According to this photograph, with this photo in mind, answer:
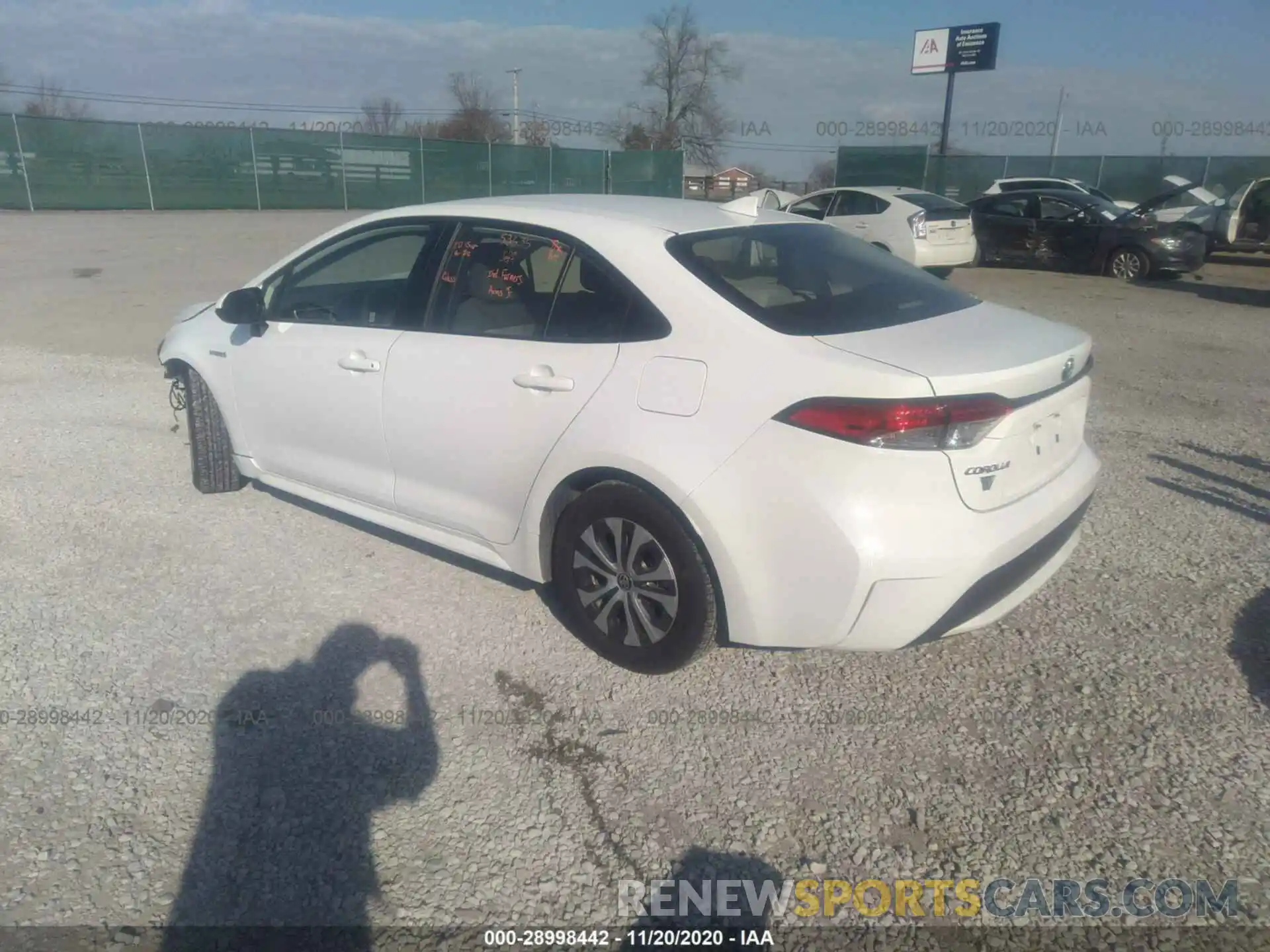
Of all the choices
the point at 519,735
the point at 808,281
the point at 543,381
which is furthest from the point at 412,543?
the point at 808,281

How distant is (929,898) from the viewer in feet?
7.88

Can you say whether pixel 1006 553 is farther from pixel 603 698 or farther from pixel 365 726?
pixel 365 726

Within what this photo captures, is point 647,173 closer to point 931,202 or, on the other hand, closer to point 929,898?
point 931,202

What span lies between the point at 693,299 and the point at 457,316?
43.0 inches

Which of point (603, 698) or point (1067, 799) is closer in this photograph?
point (1067, 799)

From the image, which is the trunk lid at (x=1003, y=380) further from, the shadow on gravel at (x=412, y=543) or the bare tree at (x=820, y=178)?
the bare tree at (x=820, y=178)

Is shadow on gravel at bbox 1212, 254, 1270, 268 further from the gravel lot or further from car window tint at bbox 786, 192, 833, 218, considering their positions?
the gravel lot

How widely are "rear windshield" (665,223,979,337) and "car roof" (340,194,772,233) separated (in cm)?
14

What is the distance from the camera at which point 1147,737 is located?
9.89ft

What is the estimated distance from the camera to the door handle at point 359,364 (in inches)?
150

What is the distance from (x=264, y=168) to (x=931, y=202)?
70.9ft

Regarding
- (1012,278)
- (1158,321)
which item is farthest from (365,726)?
(1012,278)

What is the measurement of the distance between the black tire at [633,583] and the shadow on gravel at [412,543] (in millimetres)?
619

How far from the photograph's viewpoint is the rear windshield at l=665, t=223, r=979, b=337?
3.05 meters
